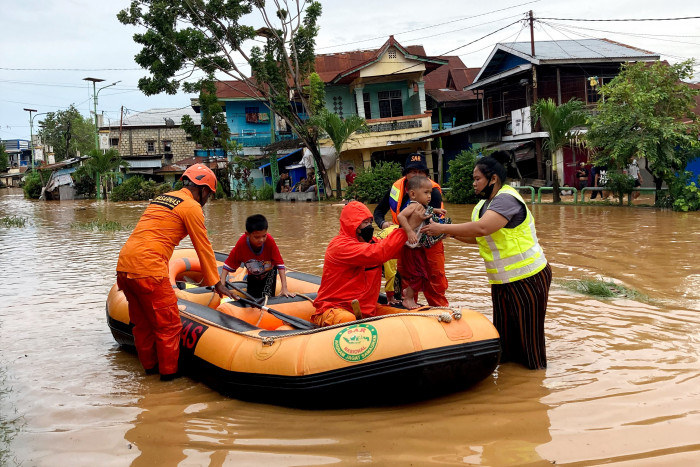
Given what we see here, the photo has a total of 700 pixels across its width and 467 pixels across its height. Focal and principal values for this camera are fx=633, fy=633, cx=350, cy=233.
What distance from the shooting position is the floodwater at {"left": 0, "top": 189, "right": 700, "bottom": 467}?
11.9 feet

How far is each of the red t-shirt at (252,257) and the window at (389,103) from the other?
2420cm

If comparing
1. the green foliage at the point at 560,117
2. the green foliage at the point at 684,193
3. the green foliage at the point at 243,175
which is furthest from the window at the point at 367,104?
the green foliage at the point at 684,193

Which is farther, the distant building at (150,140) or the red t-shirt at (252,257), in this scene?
the distant building at (150,140)

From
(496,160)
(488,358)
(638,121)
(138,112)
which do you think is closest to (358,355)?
(488,358)

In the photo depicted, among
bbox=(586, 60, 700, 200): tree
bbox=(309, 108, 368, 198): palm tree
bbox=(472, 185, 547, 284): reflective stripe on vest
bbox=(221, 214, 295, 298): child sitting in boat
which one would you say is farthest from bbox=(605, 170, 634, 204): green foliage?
bbox=(472, 185, 547, 284): reflective stripe on vest

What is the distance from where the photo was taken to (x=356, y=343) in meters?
4.24

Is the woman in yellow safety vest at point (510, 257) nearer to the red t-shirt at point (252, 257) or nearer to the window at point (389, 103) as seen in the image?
the red t-shirt at point (252, 257)

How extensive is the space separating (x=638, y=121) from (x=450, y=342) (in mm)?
13239

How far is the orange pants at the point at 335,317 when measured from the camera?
4.76 metres

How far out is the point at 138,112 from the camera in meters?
51.8

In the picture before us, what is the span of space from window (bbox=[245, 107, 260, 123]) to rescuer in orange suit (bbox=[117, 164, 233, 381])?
31.1 m

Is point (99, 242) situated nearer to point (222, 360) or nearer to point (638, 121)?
point (222, 360)

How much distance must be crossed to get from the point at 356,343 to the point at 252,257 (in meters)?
2.16

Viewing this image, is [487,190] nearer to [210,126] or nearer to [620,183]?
[620,183]
